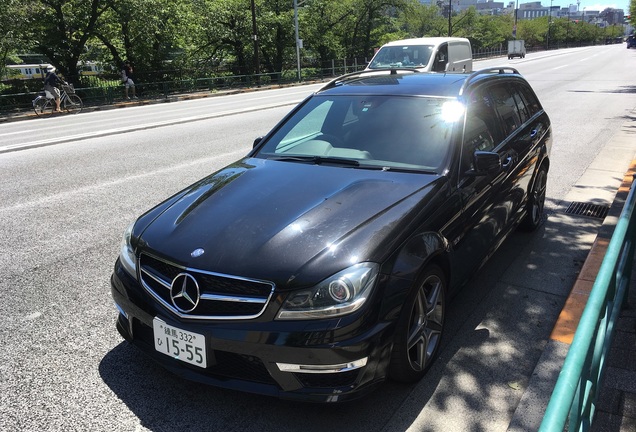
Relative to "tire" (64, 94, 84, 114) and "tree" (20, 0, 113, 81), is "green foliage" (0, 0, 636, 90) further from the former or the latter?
"tire" (64, 94, 84, 114)

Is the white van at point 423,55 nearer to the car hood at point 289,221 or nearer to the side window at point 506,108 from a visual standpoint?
the side window at point 506,108

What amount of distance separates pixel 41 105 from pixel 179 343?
2257 cm

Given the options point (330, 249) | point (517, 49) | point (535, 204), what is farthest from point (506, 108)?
point (517, 49)

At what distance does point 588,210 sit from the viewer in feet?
20.5

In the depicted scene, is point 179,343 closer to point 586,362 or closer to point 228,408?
point 228,408

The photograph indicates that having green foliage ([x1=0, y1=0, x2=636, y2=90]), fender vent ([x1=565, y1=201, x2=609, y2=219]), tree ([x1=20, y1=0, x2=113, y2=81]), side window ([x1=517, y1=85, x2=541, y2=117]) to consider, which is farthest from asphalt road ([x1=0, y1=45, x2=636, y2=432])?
tree ([x1=20, y1=0, x2=113, y2=81])

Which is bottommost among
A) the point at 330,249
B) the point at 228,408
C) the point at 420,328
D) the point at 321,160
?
the point at 228,408

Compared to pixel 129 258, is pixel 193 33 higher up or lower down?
higher up

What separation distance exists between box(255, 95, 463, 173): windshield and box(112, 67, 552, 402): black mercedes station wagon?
0.5 inches

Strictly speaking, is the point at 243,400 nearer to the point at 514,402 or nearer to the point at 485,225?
the point at 514,402

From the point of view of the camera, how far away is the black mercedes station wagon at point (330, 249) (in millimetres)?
2531

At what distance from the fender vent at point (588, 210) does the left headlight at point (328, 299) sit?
458cm

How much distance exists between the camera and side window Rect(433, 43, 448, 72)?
1555 centimetres

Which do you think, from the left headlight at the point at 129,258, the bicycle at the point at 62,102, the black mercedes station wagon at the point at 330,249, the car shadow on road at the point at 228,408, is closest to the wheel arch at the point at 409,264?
the black mercedes station wagon at the point at 330,249
